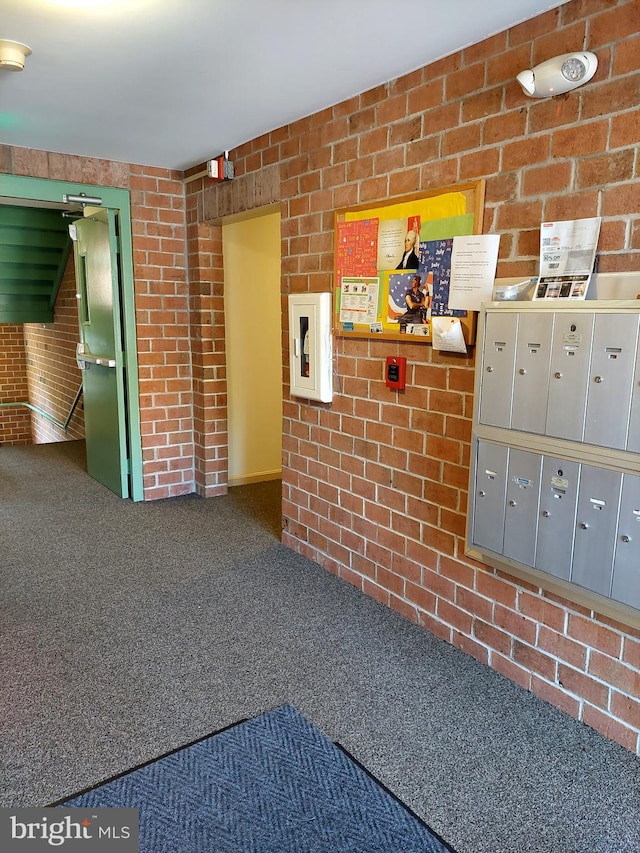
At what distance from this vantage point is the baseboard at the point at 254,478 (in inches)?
192

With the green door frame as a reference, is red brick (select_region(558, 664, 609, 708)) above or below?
below

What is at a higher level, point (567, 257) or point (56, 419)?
point (567, 257)

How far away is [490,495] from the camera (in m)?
2.19

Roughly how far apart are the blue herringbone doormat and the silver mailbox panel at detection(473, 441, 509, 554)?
90 centimetres

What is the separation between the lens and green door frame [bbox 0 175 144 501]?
3875mm

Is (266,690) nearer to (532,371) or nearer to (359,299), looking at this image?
(532,371)

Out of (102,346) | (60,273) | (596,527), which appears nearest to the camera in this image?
(596,527)

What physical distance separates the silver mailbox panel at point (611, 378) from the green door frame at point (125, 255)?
339 centimetres

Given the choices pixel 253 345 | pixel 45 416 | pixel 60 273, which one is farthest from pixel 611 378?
pixel 45 416

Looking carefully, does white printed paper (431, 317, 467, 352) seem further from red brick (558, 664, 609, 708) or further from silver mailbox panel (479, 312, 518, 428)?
red brick (558, 664, 609, 708)

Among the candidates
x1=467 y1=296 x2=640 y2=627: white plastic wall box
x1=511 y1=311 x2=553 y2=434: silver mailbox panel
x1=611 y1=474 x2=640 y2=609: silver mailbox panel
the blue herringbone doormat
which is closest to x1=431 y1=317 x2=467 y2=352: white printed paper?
x1=467 y1=296 x2=640 y2=627: white plastic wall box

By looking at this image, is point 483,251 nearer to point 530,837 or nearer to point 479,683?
point 479,683

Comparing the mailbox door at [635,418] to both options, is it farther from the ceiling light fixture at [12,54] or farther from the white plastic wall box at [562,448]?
the ceiling light fixture at [12,54]

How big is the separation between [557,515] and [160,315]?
11.0 ft
